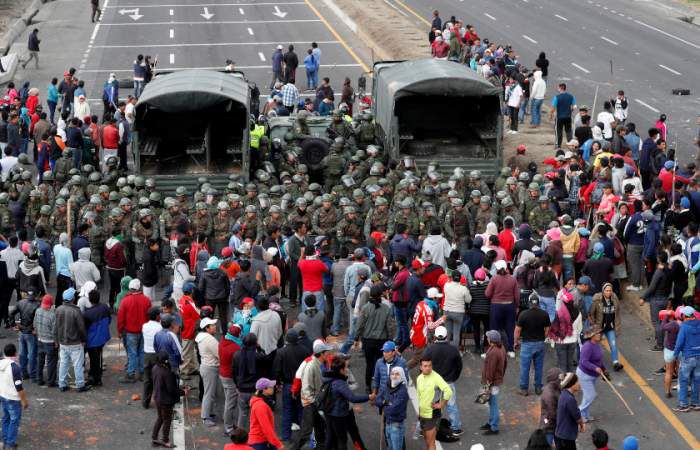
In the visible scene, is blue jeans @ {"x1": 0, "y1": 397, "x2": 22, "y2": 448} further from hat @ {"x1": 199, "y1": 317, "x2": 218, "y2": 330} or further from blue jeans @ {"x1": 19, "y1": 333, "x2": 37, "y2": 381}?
hat @ {"x1": 199, "y1": 317, "x2": 218, "y2": 330}

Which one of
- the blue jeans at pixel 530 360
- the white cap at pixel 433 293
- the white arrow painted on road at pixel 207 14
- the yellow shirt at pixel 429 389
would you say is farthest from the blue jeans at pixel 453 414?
the white arrow painted on road at pixel 207 14

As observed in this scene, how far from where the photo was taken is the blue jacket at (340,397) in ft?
50.1

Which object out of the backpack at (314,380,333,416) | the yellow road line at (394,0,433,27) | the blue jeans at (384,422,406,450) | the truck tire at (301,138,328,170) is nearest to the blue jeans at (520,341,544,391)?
the blue jeans at (384,422,406,450)

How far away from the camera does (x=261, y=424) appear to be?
48.1 ft

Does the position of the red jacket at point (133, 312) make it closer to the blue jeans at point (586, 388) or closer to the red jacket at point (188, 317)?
the red jacket at point (188, 317)

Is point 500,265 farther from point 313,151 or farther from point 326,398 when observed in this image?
point 313,151

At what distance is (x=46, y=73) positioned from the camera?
4241 cm

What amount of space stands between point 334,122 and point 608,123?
6.02m

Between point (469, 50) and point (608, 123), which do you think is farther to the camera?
point (469, 50)

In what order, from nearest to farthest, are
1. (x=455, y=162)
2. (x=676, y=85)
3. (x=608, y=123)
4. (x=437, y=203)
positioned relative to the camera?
1. (x=437, y=203)
2. (x=455, y=162)
3. (x=608, y=123)
4. (x=676, y=85)

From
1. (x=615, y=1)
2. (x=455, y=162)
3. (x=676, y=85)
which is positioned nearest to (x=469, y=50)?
(x=676, y=85)

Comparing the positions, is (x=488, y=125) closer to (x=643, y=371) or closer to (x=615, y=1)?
(x=643, y=371)

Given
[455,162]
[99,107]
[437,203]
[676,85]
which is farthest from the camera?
[676,85]

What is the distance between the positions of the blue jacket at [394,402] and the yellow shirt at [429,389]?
0.65 feet
